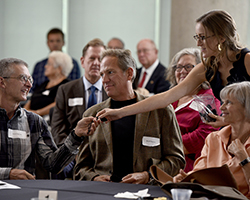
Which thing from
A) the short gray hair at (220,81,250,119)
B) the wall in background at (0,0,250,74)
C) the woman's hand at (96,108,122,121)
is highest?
the wall in background at (0,0,250,74)

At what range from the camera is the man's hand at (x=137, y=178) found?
107 inches

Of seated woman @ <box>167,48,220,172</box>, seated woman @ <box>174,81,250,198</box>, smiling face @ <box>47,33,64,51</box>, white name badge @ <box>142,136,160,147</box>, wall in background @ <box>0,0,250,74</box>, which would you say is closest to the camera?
seated woman @ <box>174,81,250,198</box>

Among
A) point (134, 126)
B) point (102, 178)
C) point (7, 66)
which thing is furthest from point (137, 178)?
point (7, 66)

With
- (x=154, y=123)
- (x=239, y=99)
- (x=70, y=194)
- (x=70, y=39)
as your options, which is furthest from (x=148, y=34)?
(x=70, y=194)

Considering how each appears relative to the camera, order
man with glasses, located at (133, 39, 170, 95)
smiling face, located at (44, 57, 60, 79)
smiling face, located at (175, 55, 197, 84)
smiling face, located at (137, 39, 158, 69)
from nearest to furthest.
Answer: smiling face, located at (175, 55, 197, 84)
smiling face, located at (44, 57, 60, 79)
man with glasses, located at (133, 39, 170, 95)
smiling face, located at (137, 39, 158, 69)

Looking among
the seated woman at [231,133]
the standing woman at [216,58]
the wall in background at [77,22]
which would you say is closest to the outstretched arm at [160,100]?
the standing woman at [216,58]

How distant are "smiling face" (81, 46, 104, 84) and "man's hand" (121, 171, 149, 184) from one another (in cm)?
194

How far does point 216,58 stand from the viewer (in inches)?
116

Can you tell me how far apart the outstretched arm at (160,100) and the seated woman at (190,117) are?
0.24m

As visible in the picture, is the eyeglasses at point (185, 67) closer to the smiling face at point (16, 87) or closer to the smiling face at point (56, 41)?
the smiling face at point (16, 87)

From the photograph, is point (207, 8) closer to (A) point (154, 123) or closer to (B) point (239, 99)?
(A) point (154, 123)

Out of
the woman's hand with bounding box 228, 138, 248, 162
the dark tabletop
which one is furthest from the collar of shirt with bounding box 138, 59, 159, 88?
the dark tabletop

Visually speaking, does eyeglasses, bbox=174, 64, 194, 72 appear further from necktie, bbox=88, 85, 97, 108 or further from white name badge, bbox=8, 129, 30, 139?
white name badge, bbox=8, 129, 30, 139

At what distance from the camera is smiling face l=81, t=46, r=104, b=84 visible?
453 cm
